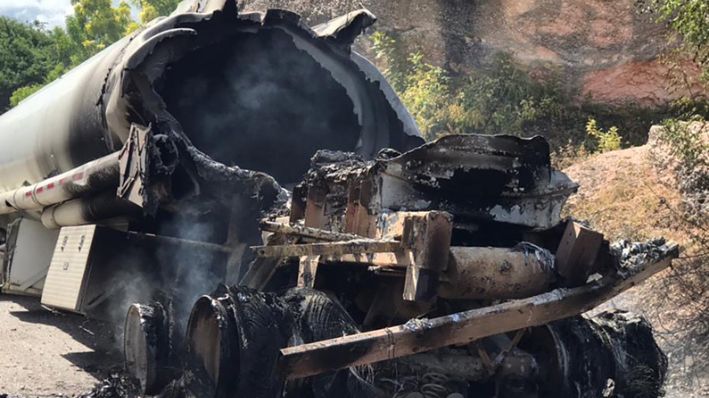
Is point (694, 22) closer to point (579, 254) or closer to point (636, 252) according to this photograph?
point (636, 252)

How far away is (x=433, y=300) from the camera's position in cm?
381

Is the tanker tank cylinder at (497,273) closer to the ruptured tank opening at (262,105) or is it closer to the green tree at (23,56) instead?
the ruptured tank opening at (262,105)

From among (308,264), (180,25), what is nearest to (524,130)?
(180,25)

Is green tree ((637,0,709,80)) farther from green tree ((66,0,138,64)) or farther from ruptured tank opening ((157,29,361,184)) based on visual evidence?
green tree ((66,0,138,64))

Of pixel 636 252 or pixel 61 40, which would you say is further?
pixel 61 40

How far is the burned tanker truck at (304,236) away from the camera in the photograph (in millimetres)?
3891

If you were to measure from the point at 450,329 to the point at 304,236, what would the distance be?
1214mm

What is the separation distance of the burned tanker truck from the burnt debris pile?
0.03 ft

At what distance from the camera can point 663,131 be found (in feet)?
25.7

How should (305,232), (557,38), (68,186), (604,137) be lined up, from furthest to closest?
(557,38) < (604,137) < (68,186) < (305,232)

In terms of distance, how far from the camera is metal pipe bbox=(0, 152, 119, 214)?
6.02 meters

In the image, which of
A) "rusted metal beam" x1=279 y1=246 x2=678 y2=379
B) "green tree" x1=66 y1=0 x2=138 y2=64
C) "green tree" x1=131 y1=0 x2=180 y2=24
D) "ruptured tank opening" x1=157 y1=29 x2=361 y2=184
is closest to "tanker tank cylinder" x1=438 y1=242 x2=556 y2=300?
"rusted metal beam" x1=279 y1=246 x2=678 y2=379

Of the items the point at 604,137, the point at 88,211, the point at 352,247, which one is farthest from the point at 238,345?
the point at 604,137

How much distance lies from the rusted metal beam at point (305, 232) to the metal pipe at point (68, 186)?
4.71 feet
